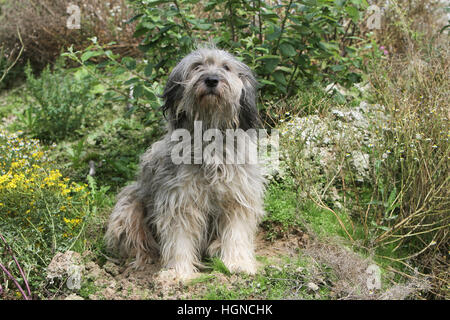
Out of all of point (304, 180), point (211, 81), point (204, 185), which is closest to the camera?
point (211, 81)

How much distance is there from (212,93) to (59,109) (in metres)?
3.67

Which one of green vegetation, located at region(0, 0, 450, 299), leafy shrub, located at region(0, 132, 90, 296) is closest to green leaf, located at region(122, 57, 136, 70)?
green vegetation, located at region(0, 0, 450, 299)

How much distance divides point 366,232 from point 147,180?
1.95 metres

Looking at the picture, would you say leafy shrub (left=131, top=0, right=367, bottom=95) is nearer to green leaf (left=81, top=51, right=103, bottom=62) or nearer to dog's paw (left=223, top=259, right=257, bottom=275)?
green leaf (left=81, top=51, right=103, bottom=62)

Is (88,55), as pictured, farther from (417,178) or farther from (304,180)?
(417,178)

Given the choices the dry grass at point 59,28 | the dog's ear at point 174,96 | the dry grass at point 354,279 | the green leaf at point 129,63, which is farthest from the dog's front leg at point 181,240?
the dry grass at point 59,28

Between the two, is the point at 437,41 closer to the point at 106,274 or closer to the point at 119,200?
the point at 119,200

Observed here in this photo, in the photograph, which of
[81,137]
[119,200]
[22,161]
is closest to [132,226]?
[119,200]

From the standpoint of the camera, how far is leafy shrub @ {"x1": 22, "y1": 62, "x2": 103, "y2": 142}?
21.0 ft

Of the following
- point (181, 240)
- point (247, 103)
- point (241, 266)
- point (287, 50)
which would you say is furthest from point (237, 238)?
point (287, 50)

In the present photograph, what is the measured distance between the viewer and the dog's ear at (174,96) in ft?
11.9

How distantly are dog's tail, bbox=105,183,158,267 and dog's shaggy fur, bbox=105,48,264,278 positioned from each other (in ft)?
0.03

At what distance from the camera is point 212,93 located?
3.38 metres

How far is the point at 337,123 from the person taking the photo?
4.23 metres
